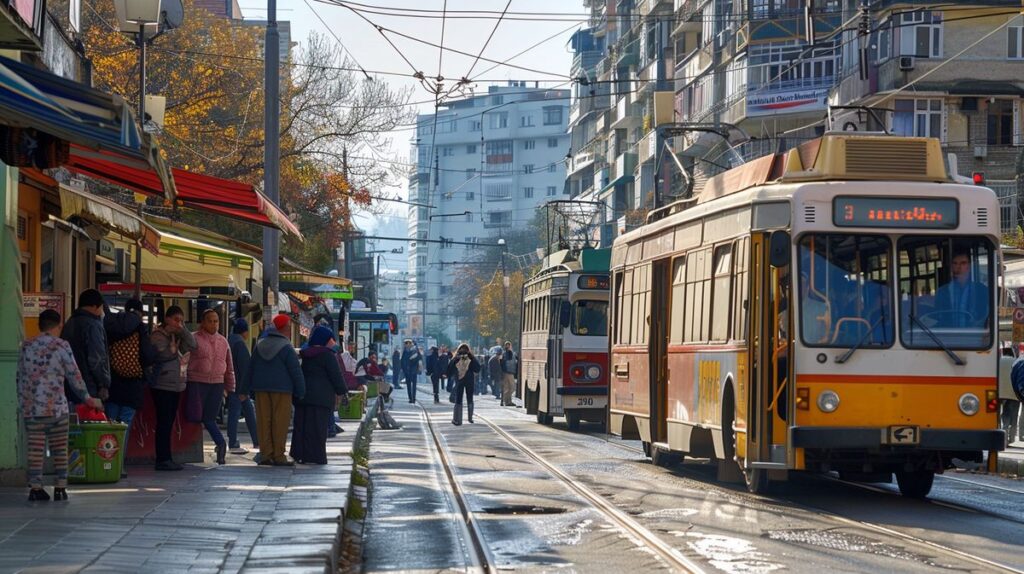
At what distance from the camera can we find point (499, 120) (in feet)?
561

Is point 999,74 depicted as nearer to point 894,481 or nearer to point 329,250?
point 329,250

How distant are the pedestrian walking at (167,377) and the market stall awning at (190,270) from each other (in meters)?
5.08

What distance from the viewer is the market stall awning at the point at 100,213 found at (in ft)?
47.8

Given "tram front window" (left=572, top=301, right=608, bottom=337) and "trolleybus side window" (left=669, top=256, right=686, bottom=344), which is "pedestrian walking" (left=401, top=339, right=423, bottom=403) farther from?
"trolleybus side window" (left=669, top=256, right=686, bottom=344)

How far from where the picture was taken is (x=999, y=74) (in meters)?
50.4

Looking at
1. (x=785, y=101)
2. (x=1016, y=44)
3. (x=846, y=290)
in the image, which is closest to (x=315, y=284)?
(x=785, y=101)

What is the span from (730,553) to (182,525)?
361cm

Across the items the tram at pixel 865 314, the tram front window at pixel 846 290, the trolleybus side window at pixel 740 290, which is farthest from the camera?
the trolleybus side window at pixel 740 290

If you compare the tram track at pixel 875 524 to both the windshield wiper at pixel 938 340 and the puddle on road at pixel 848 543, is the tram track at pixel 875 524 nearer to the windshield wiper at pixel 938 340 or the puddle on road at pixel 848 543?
the puddle on road at pixel 848 543

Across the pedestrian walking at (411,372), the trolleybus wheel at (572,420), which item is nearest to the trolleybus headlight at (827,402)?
the trolleybus wheel at (572,420)

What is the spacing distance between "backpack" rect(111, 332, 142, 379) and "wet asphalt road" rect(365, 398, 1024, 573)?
8.52ft

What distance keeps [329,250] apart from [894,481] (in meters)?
31.8

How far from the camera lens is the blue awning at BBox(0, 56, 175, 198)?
9.40m

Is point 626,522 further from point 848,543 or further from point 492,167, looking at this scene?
point 492,167
